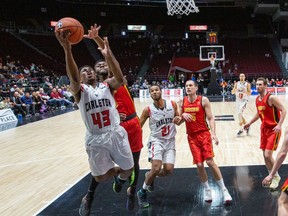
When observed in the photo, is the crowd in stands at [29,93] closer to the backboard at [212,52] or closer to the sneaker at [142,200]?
the sneaker at [142,200]

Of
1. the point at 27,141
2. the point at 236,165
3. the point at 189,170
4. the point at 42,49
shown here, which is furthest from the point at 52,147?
the point at 42,49

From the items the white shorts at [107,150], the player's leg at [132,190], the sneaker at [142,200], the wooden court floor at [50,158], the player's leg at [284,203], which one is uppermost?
the white shorts at [107,150]

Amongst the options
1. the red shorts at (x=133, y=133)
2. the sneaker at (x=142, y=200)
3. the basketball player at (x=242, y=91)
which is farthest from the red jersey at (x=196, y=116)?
the basketball player at (x=242, y=91)

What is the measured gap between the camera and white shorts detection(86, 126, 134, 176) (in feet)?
12.0

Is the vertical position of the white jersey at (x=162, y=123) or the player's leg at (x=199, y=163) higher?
the white jersey at (x=162, y=123)

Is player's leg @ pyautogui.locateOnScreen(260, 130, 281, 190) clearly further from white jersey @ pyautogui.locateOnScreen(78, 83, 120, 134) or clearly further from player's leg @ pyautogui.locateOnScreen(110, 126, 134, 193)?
white jersey @ pyautogui.locateOnScreen(78, 83, 120, 134)

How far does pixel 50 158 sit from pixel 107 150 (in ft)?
13.4

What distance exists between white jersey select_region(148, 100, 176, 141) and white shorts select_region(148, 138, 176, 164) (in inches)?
2.5

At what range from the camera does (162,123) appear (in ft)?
15.2

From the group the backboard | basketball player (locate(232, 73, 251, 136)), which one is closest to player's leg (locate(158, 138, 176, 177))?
basketball player (locate(232, 73, 251, 136))

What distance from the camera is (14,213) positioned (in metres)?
4.41

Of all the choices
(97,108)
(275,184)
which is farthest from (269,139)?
(97,108)

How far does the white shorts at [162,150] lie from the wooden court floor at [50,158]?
1497 millimetres

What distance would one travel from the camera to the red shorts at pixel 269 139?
488 centimetres
